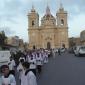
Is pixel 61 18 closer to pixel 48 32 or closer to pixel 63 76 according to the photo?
pixel 48 32

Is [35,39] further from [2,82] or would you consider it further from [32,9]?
[2,82]

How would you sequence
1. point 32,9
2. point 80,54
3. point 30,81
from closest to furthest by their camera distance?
point 30,81, point 80,54, point 32,9

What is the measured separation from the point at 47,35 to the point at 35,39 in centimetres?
499

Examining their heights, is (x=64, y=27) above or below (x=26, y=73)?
above

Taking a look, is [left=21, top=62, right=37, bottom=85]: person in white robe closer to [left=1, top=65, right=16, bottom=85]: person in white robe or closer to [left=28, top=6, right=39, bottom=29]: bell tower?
[left=1, top=65, right=16, bottom=85]: person in white robe

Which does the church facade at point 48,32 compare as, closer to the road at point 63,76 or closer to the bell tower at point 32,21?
the bell tower at point 32,21

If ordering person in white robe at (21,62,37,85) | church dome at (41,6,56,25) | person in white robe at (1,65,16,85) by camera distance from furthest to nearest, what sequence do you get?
1. church dome at (41,6,56,25)
2. person in white robe at (21,62,37,85)
3. person in white robe at (1,65,16,85)

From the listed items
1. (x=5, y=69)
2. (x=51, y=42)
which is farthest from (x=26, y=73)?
(x=51, y=42)

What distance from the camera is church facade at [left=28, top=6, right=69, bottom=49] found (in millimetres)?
136500

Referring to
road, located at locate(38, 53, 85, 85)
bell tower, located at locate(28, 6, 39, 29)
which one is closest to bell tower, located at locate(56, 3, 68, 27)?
bell tower, located at locate(28, 6, 39, 29)

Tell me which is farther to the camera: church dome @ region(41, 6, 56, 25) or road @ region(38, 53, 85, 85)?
church dome @ region(41, 6, 56, 25)

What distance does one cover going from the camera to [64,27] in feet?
451

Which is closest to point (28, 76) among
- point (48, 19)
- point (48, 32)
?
point (48, 32)

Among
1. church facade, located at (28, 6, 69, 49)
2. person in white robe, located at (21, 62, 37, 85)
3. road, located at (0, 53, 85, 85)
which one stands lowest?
road, located at (0, 53, 85, 85)
